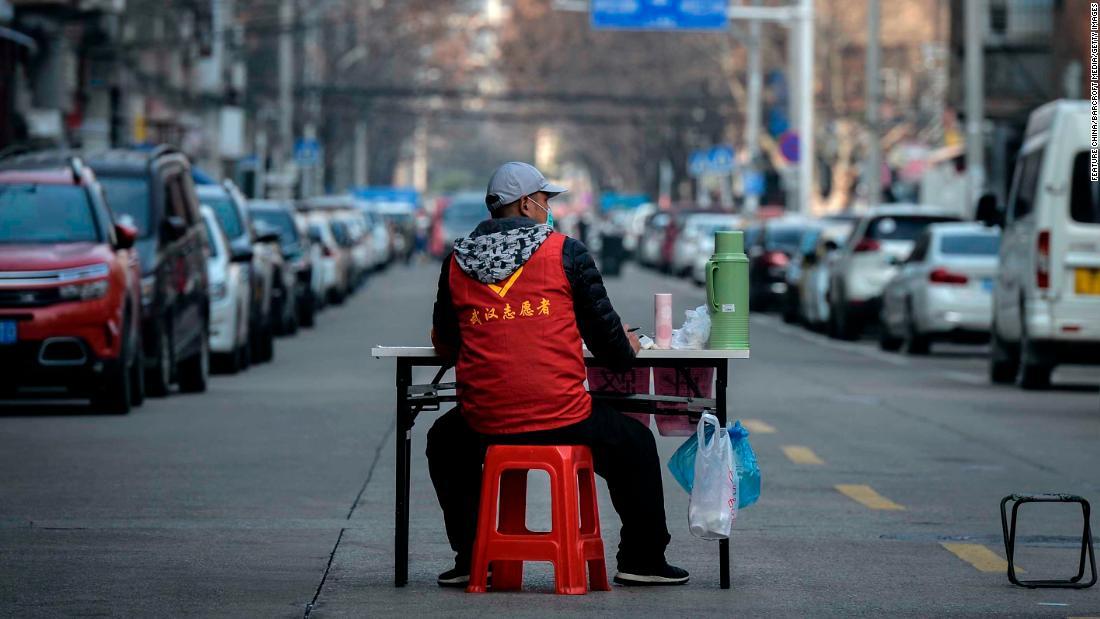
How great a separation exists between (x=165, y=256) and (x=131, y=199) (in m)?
0.64

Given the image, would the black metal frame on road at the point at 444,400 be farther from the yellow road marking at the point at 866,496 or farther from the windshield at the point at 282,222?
the windshield at the point at 282,222

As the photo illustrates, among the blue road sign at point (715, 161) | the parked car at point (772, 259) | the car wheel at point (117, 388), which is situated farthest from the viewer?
the blue road sign at point (715, 161)

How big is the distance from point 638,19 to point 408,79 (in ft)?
194

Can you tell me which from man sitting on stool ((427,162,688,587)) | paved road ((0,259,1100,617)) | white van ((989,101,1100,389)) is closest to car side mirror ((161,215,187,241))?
paved road ((0,259,1100,617))

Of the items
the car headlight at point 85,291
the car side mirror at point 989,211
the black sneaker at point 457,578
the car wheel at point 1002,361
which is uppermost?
the car side mirror at point 989,211

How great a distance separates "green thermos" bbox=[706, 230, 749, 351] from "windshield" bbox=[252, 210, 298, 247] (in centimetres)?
2676

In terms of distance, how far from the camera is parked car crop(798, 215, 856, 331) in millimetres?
33875

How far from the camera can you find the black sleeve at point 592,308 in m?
8.70

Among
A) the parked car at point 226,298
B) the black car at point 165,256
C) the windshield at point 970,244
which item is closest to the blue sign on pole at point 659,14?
the windshield at point 970,244

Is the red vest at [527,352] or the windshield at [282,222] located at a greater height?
the red vest at [527,352]

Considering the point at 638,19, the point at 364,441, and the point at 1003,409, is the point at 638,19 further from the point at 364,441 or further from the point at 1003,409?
the point at 364,441

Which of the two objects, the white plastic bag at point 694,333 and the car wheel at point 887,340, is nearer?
the white plastic bag at point 694,333

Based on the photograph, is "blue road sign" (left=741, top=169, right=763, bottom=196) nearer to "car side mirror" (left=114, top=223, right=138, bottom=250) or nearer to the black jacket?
"car side mirror" (left=114, top=223, right=138, bottom=250)

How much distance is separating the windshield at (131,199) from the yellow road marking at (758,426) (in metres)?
5.23
